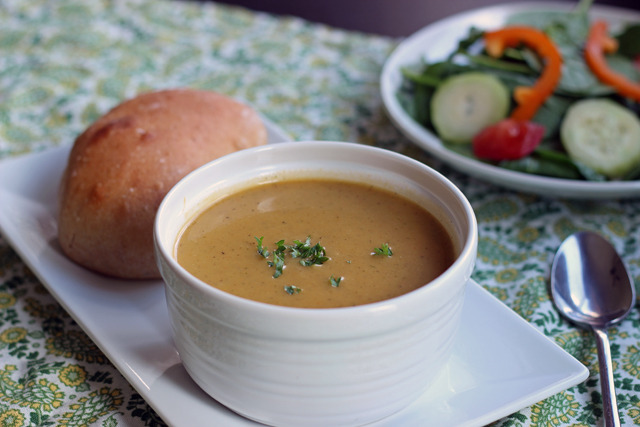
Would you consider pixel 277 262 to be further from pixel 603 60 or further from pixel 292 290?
pixel 603 60

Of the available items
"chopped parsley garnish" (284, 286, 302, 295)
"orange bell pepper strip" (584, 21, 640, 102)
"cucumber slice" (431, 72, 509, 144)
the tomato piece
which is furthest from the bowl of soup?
"orange bell pepper strip" (584, 21, 640, 102)

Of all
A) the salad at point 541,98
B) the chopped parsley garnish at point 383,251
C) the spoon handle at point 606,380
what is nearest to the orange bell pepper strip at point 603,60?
the salad at point 541,98

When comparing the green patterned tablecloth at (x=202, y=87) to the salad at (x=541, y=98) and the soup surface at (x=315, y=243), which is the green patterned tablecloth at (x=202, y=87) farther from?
the soup surface at (x=315, y=243)

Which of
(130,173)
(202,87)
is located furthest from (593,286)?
(202,87)

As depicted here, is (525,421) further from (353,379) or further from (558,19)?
(558,19)

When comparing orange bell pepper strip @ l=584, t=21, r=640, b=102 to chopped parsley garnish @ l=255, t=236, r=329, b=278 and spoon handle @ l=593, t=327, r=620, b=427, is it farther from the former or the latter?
chopped parsley garnish @ l=255, t=236, r=329, b=278

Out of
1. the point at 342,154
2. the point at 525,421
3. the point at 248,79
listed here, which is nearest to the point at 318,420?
the point at 525,421

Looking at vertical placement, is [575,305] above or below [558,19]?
below
